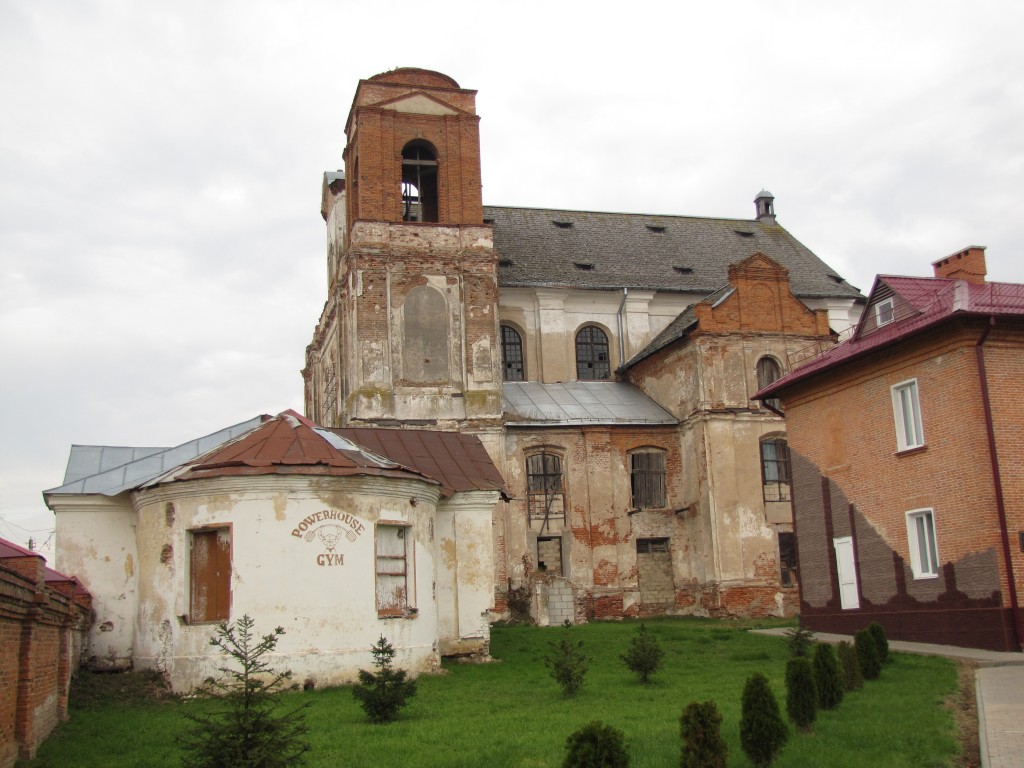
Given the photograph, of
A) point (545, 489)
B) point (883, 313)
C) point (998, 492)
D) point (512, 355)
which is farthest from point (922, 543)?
point (512, 355)

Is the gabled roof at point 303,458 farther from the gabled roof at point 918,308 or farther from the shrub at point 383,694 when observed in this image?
the gabled roof at point 918,308

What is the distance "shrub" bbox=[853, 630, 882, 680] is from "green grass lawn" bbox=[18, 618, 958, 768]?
23cm

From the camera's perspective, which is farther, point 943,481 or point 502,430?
point 502,430

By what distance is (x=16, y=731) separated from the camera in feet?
38.1

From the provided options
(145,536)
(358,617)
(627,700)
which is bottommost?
(627,700)

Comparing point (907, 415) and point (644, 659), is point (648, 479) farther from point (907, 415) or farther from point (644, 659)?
point (644, 659)

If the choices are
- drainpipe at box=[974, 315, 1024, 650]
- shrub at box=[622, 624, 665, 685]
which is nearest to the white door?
drainpipe at box=[974, 315, 1024, 650]

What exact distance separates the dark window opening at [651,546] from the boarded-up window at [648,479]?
112 centimetres

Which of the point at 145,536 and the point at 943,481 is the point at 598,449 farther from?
the point at 145,536

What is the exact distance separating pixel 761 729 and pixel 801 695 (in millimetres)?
1802

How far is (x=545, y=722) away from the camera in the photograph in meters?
13.8

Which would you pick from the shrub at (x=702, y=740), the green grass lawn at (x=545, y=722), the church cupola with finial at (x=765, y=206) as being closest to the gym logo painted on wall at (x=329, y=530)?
the green grass lawn at (x=545, y=722)

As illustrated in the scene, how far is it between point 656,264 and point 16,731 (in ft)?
112

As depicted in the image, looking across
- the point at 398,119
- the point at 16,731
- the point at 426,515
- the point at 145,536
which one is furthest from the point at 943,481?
the point at 398,119
